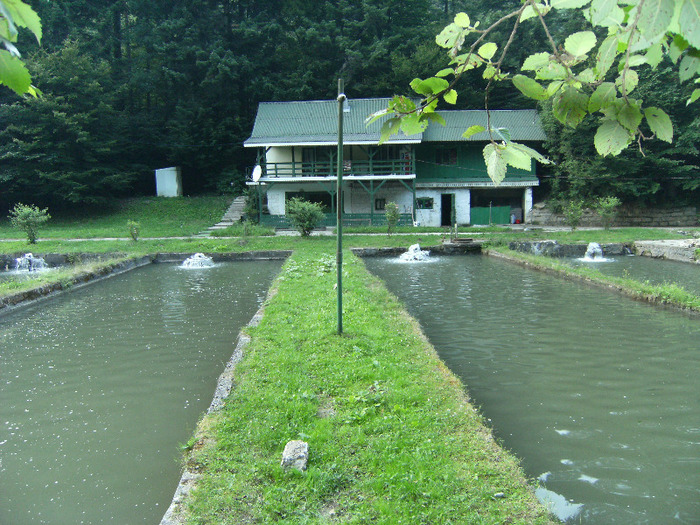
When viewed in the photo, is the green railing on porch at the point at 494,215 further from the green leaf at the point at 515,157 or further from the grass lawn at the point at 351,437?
the green leaf at the point at 515,157

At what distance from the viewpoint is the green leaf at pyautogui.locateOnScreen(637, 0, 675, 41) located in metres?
1.20

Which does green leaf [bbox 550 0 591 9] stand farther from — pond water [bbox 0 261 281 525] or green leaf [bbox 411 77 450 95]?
pond water [bbox 0 261 281 525]

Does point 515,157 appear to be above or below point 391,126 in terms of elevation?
below

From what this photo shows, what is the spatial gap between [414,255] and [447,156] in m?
13.0

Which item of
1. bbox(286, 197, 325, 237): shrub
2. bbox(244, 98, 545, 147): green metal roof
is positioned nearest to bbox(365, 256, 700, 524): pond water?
bbox(286, 197, 325, 237): shrub

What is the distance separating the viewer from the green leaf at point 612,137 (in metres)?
1.49

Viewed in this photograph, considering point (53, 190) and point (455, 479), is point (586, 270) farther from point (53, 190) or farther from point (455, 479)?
point (53, 190)

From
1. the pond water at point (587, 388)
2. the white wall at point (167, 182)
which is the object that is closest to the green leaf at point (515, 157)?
the pond water at point (587, 388)

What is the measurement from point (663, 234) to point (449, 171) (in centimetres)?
1135

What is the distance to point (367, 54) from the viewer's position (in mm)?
33656

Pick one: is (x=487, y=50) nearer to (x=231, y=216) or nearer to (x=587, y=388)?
(x=587, y=388)

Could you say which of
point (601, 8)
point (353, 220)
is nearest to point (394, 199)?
point (353, 220)

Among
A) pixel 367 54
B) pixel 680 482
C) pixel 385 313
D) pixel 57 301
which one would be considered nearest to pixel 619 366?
pixel 680 482

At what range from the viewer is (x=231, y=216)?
28922 mm
